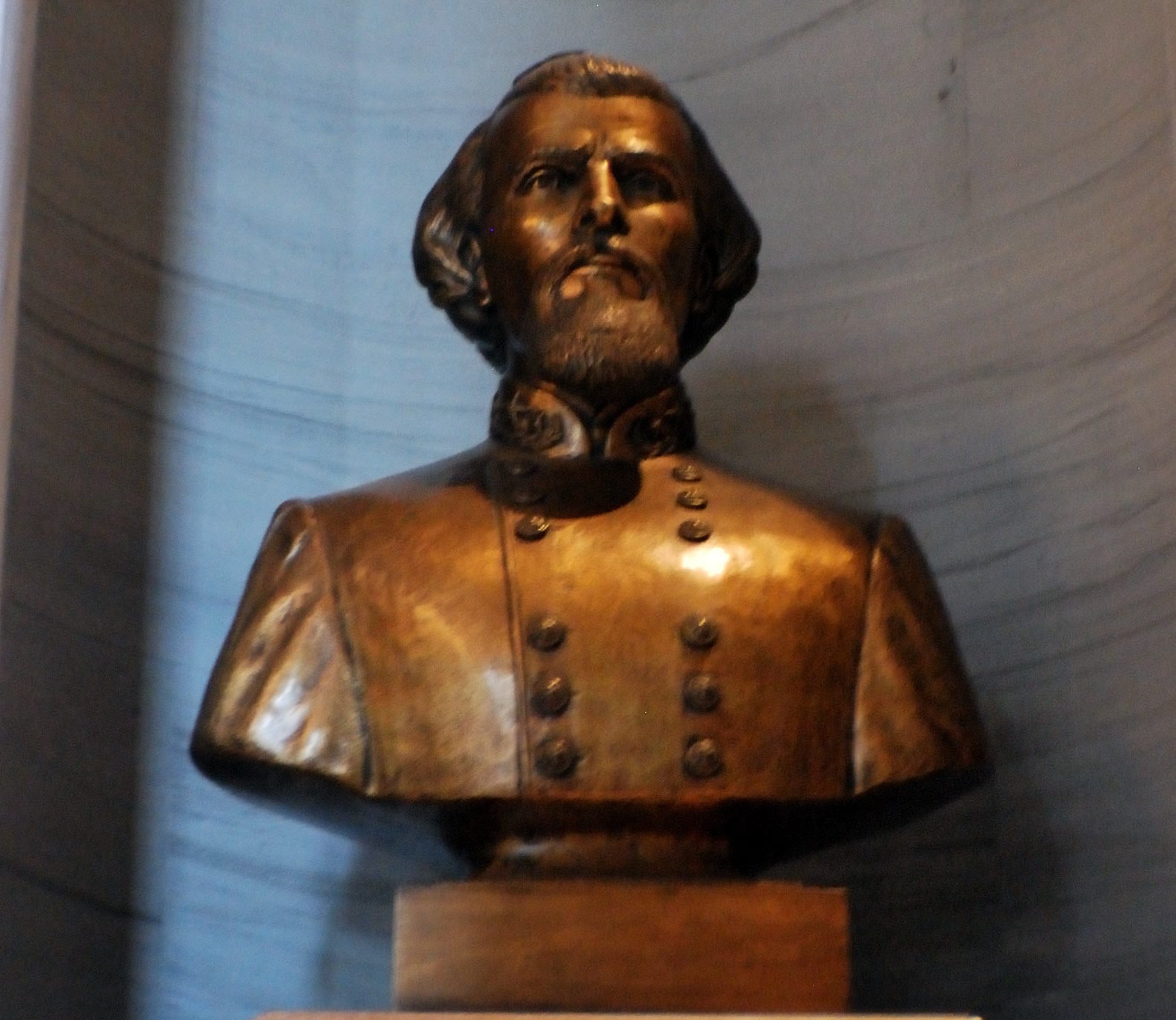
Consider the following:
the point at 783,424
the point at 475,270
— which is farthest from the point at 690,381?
the point at 475,270

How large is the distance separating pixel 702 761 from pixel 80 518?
1073mm

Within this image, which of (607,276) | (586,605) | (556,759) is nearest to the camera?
(556,759)

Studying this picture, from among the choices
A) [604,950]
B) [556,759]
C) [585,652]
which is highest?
[585,652]

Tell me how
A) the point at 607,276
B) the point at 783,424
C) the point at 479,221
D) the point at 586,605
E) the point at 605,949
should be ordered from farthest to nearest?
1. the point at 783,424
2. the point at 479,221
3. the point at 607,276
4. the point at 586,605
5. the point at 605,949

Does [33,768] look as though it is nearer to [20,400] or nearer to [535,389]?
[20,400]

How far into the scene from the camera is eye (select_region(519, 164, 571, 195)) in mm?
2172

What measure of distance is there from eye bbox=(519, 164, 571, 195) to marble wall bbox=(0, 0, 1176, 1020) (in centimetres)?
67

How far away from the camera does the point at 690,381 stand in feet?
9.57

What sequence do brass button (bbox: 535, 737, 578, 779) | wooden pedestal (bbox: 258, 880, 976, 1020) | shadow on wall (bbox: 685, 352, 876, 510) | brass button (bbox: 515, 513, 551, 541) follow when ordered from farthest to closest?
shadow on wall (bbox: 685, 352, 876, 510) → brass button (bbox: 515, 513, 551, 541) → brass button (bbox: 535, 737, 578, 779) → wooden pedestal (bbox: 258, 880, 976, 1020)

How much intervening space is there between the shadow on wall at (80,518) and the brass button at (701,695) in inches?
37.0

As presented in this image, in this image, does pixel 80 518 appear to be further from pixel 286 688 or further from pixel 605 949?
pixel 605 949

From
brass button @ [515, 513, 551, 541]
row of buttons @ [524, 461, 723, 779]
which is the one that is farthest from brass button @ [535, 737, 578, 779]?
brass button @ [515, 513, 551, 541]

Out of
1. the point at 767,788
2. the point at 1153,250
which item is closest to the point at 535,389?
the point at 767,788

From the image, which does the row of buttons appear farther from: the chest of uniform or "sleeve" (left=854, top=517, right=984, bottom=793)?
"sleeve" (left=854, top=517, right=984, bottom=793)
